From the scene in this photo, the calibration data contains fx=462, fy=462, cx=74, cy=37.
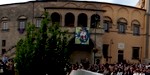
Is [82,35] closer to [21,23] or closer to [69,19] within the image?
[69,19]

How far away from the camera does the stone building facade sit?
58031 millimetres

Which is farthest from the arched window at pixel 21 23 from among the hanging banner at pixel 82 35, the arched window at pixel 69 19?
the hanging banner at pixel 82 35

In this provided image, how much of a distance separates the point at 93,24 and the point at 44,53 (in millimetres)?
41159

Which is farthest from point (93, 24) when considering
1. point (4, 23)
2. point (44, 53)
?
point (44, 53)

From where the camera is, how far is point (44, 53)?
1831cm

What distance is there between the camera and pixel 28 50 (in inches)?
723

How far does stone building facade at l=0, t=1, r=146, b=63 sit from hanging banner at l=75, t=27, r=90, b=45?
0.69 m

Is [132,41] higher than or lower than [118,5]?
lower

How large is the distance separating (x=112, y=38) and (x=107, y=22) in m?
2.31

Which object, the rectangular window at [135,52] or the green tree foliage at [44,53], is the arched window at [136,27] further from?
the green tree foliage at [44,53]

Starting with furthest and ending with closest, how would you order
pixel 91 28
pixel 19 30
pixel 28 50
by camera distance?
1. pixel 19 30
2. pixel 91 28
3. pixel 28 50

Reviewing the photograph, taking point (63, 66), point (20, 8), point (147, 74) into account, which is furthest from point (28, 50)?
point (20, 8)

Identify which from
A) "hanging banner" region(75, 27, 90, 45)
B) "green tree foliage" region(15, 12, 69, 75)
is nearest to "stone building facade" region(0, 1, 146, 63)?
"hanging banner" region(75, 27, 90, 45)

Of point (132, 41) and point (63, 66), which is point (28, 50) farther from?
point (132, 41)
